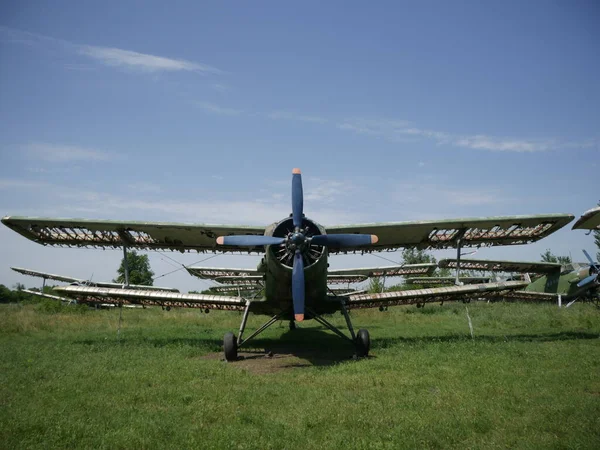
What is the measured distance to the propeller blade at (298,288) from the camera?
10.3 metres

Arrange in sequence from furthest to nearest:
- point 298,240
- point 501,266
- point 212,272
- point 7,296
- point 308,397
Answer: point 7,296, point 501,266, point 212,272, point 298,240, point 308,397

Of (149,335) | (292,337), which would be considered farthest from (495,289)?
(149,335)

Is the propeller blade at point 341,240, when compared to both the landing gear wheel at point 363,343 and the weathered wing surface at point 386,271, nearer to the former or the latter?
the landing gear wheel at point 363,343

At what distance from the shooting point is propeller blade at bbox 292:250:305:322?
10273 mm

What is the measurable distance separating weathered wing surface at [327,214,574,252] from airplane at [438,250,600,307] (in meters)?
5.78

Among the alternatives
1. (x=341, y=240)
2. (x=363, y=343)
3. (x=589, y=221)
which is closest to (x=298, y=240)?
(x=341, y=240)

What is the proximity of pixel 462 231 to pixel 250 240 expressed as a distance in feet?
23.3

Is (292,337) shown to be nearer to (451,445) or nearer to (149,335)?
(149,335)

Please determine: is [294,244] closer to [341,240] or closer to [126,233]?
[341,240]

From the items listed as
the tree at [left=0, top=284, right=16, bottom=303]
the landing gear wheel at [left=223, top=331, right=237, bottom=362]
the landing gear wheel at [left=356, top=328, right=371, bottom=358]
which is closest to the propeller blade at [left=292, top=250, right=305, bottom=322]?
the landing gear wheel at [left=356, top=328, right=371, bottom=358]

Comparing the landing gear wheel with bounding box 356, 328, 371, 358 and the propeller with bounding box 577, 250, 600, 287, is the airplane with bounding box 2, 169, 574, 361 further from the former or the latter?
the propeller with bounding box 577, 250, 600, 287

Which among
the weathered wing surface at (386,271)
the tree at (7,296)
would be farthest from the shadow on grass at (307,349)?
the tree at (7,296)

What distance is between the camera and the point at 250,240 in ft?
36.6

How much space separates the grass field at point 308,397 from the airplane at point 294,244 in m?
1.36
